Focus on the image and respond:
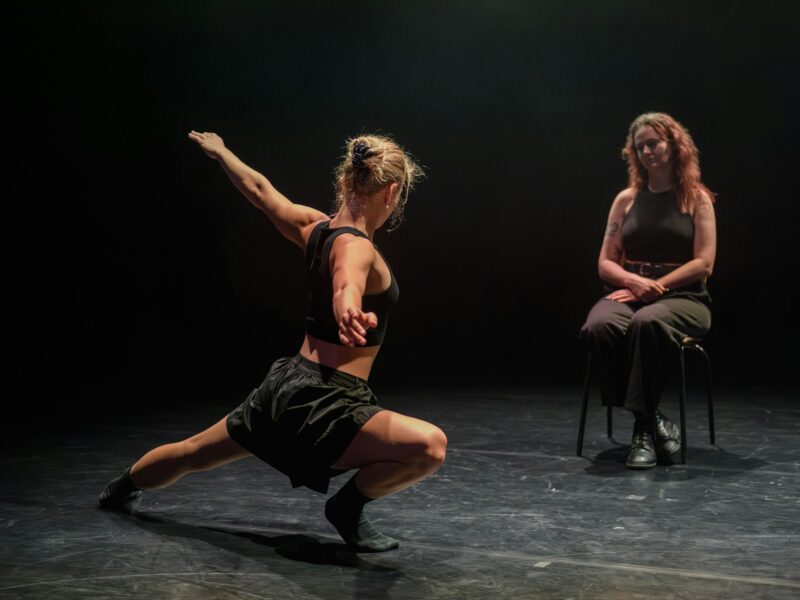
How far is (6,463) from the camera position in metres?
3.23

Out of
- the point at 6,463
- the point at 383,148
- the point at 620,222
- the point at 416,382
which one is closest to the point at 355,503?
the point at 383,148

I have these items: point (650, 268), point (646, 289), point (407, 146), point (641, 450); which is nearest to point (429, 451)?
point (641, 450)

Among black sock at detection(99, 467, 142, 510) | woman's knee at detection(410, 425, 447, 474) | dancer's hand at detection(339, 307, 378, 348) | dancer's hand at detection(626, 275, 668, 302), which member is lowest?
black sock at detection(99, 467, 142, 510)

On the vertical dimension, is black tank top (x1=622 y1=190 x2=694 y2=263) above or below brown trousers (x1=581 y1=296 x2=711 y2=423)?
above

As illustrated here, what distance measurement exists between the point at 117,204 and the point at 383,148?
4.14 m

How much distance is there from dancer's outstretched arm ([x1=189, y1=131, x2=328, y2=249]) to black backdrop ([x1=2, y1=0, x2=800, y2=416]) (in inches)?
117

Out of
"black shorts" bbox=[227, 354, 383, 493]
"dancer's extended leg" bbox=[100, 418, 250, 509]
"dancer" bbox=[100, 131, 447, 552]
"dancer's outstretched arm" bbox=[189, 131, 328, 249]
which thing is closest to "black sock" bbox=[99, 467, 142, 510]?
"dancer's extended leg" bbox=[100, 418, 250, 509]

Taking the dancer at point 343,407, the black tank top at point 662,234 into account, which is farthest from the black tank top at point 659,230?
the dancer at point 343,407

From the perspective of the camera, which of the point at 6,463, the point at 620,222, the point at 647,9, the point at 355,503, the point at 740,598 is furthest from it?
the point at 647,9

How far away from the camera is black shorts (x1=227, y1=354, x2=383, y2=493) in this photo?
219cm

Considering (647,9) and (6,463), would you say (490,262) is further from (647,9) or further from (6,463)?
(6,463)

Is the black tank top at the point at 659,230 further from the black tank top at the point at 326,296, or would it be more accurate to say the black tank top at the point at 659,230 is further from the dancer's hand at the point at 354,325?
the dancer's hand at the point at 354,325

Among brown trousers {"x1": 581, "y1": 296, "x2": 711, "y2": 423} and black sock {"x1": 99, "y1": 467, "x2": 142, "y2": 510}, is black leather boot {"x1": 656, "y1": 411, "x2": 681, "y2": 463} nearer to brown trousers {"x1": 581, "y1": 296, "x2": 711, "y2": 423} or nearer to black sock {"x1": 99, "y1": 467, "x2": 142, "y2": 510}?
brown trousers {"x1": 581, "y1": 296, "x2": 711, "y2": 423}

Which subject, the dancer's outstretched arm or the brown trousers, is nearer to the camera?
the dancer's outstretched arm
